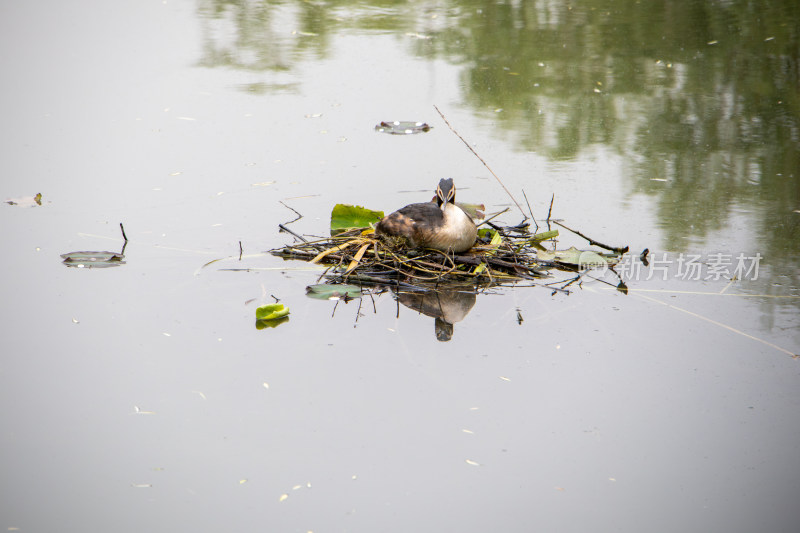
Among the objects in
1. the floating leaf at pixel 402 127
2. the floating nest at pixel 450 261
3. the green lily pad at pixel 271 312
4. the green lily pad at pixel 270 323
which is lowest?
the green lily pad at pixel 270 323

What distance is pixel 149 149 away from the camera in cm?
762

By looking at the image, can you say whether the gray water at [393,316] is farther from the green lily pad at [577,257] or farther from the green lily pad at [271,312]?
the green lily pad at [577,257]

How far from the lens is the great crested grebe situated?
505 centimetres

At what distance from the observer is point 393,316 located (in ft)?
15.5

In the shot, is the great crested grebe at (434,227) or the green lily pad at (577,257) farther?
the green lily pad at (577,257)

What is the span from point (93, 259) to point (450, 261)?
2.19m

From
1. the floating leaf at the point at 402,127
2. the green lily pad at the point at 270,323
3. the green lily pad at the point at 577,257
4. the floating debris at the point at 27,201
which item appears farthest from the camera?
the floating leaf at the point at 402,127

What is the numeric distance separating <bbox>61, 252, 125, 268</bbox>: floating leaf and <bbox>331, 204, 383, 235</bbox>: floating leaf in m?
1.31

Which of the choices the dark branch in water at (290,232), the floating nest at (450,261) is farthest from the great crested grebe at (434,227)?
the dark branch in water at (290,232)

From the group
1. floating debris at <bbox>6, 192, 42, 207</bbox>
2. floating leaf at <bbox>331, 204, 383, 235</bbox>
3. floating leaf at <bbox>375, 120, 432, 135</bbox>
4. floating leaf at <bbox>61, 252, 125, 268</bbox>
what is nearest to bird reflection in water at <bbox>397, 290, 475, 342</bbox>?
floating leaf at <bbox>331, 204, 383, 235</bbox>

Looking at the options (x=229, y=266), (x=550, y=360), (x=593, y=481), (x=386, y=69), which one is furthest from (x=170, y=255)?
(x=386, y=69)

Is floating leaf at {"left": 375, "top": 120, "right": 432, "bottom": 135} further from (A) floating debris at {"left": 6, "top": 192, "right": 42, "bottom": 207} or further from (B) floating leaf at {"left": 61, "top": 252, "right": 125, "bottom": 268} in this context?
(B) floating leaf at {"left": 61, "top": 252, "right": 125, "bottom": 268}

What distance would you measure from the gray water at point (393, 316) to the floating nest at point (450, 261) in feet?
0.50

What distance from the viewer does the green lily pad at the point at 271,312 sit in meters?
4.66
